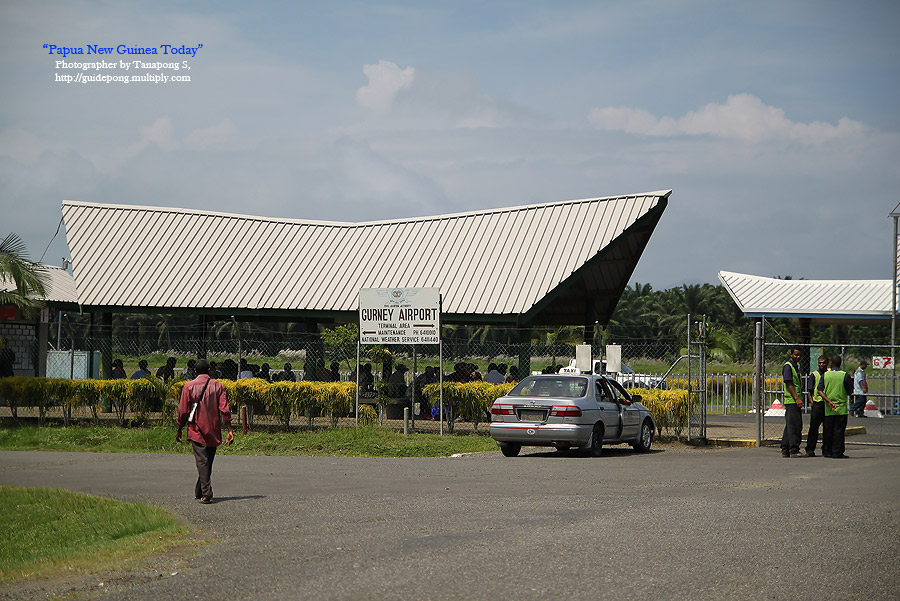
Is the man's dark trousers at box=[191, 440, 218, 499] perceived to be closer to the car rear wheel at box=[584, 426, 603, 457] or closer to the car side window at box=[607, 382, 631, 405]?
the car rear wheel at box=[584, 426, 603, 457]

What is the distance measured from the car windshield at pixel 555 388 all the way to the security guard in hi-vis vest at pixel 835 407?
4.22 m

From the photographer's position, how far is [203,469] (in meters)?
11.0

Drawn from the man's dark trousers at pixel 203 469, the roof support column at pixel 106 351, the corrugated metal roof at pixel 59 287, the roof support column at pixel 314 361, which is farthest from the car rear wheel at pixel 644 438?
the corrugated metal roof at pixel 59 287

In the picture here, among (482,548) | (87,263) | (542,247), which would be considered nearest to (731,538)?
(482,548)

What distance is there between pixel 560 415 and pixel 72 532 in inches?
349

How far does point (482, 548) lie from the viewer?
309 inches

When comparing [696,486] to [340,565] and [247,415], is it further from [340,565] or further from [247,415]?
[247,415]

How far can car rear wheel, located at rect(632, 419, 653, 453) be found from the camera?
1827 centimetres

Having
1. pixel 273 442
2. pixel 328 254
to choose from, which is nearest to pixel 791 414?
pixel 273 442

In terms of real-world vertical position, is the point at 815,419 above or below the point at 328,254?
below

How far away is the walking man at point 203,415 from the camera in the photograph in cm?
1113

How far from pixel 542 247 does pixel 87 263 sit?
13567 millimetres

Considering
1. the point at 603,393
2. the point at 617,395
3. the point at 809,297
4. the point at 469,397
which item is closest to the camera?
the point at 603,393

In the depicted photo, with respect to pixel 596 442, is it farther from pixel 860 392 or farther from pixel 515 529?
pixel 860 392
